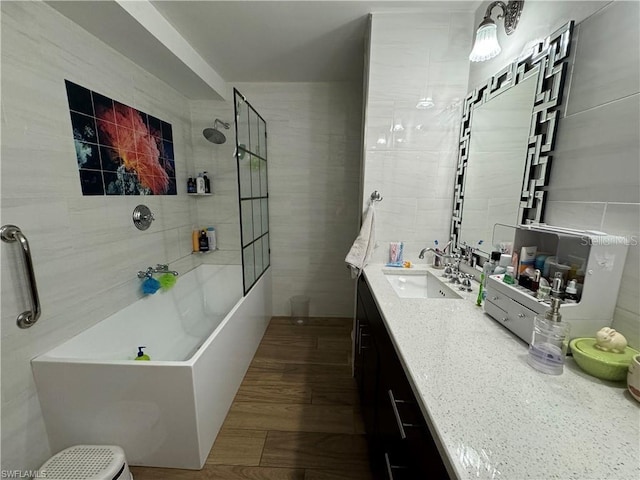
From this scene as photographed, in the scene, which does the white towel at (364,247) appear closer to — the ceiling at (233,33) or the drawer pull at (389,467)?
the drawer pull at (389,467)

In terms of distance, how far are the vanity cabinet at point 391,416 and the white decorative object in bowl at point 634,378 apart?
0.51 m

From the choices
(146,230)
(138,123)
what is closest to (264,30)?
(138,123)

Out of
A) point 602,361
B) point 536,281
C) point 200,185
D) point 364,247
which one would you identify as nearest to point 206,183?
point 200,185

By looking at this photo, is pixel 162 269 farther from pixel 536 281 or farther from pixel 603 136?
pixel 603 136

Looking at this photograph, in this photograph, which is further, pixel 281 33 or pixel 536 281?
pixel 281 33

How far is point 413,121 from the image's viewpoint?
1688mm

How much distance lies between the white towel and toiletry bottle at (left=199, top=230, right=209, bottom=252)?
5.69 feet

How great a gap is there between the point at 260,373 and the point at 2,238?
169 cm

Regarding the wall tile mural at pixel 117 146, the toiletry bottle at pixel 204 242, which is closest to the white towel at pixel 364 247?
the wall tile mural at pixel 117 146

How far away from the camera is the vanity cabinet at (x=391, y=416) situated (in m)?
0.64

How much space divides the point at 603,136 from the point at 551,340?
0.67 m

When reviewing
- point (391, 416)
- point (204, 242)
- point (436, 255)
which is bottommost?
point (391, 416)

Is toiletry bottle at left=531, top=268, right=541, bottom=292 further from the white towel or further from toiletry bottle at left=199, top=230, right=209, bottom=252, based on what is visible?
toiletry bottle at left=199, top=230, right=209, bottom=252

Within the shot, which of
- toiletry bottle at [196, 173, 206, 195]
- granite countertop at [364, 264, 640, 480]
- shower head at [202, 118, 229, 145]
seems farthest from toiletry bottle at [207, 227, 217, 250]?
granite countertop at [364, 264, 640, 480]
